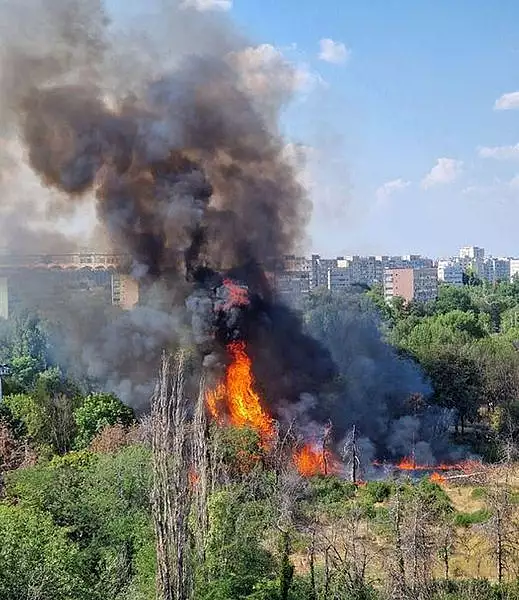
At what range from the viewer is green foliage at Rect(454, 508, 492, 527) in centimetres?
1838

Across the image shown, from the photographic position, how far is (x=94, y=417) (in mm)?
23250

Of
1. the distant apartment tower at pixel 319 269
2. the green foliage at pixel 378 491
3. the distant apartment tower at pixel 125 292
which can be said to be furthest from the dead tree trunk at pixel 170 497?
the distant apartment tower at pixel 319 269

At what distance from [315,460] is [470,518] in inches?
286

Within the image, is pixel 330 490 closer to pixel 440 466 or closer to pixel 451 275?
pixel 440 466

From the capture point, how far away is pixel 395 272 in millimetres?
84125

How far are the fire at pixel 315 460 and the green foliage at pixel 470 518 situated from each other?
608 cm

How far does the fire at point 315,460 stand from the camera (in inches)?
959

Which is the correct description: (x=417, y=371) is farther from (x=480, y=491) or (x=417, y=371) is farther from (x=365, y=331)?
(x=480, y=491)

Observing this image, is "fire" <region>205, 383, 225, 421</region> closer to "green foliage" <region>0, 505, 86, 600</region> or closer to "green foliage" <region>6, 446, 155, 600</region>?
"green foliage" <region>6, 446, 155, 600</region>

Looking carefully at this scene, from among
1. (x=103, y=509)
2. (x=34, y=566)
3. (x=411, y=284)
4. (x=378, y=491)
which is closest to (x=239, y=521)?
(x=103, y=509)

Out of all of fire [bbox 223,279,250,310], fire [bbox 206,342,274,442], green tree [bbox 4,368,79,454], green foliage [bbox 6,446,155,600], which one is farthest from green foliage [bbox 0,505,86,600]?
fire [bbox 223,279,250,310]

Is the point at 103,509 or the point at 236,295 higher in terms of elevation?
the point at 236,295

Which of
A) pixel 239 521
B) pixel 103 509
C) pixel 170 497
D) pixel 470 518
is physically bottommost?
pixel 470 518

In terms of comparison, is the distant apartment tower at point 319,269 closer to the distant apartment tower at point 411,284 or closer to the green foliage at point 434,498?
the distant apartment tower at point 411,284
